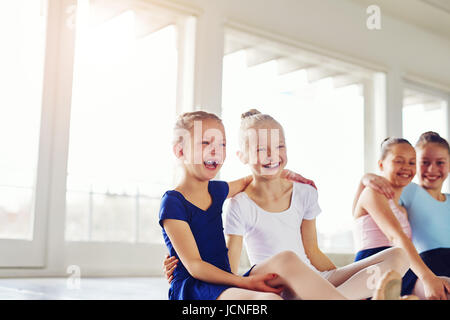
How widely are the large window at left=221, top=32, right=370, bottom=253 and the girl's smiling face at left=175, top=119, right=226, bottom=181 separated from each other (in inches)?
81.9

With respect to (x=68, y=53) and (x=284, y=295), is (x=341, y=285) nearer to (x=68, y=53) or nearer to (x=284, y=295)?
(x=284, y=295)

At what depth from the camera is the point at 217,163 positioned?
51.2 inches

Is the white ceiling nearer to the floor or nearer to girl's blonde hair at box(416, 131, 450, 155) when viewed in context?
girl's blonde hair at box(416, 131, 450, 155)

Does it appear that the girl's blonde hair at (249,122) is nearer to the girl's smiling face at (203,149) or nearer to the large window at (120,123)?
the girl's smiling face at (203,149)

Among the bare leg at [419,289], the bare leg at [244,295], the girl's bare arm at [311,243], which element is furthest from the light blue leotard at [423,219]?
the bare leg at [244,295]

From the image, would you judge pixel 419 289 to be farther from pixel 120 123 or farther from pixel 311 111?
pixel 311 111

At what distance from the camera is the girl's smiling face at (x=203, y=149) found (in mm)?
1284

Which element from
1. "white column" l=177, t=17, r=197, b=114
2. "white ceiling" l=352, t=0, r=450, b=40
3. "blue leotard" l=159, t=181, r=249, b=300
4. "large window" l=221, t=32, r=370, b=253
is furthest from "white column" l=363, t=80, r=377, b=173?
"blue leotard" l=159, t=181, r=249, b=300

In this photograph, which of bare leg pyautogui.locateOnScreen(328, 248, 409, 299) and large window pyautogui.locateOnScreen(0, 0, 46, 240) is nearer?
bare leg pyautogui.locateOnScreen(328, 248, 409, 299)

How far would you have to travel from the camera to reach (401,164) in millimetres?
1782

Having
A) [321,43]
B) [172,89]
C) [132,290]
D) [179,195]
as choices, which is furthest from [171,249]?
[321,43]

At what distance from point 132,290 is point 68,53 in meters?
1.32

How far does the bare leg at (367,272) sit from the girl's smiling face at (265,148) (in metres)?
0.31

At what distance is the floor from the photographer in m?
1.89
